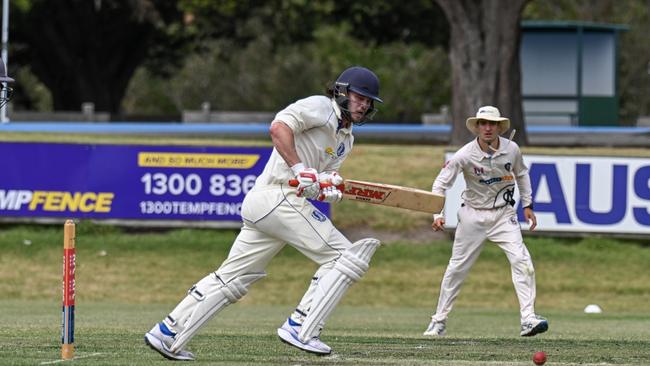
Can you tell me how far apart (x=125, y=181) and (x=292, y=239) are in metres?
13.4

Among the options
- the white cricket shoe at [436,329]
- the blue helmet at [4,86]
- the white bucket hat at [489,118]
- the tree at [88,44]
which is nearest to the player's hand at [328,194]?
the blue helmet at [4,86]

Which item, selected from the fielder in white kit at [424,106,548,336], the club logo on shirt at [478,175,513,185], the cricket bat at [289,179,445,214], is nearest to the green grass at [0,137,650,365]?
the fielder in white kit at [424,106,548,336]

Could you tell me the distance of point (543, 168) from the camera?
21.4 metres

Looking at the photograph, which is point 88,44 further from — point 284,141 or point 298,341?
point 284,141

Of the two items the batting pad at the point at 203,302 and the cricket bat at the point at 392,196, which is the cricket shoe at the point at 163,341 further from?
the cricket bat at the point at 392,196

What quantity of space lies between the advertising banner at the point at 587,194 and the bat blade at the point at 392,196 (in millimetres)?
11625

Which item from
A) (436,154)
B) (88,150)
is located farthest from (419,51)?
(88,150)

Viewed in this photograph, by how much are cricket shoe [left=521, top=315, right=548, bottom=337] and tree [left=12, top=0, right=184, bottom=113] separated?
31.7 m

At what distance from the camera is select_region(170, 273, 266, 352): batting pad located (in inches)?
360

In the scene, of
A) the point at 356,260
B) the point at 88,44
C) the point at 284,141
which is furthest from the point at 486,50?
the point at 88,44

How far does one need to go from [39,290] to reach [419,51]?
43.4 metres

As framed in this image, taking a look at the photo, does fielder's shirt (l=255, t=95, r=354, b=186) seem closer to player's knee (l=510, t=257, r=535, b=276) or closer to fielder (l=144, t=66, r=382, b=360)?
fielder (l=144, t=66, r=382, b=360)

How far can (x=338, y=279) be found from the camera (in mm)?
9172

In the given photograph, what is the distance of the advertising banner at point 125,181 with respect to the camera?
21953 mm
